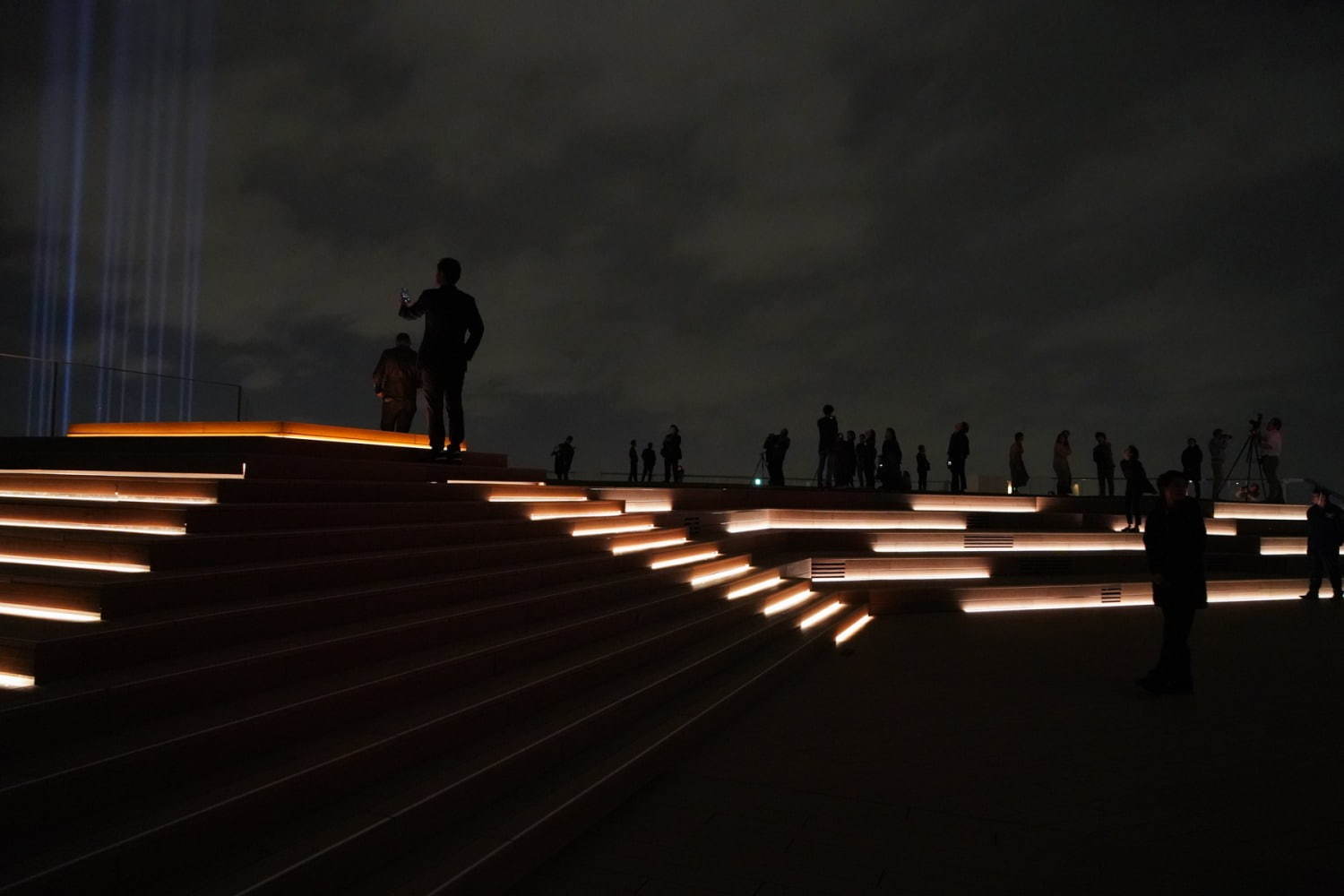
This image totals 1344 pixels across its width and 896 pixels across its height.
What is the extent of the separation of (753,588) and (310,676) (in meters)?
5.57

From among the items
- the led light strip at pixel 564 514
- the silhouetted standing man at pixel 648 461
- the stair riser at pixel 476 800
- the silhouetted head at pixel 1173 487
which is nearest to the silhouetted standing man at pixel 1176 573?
the silhouetted head at pixel 1173 487

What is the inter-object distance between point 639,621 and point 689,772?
71.2 inches

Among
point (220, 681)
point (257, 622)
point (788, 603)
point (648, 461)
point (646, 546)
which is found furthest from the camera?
point (648, 461)

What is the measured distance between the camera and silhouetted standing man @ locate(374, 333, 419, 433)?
31.0 feet

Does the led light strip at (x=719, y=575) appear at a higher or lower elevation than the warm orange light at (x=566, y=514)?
lower

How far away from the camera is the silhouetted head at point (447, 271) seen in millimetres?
7090

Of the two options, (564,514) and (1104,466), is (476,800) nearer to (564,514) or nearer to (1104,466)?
(564,514)

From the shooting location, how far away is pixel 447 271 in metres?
7.12

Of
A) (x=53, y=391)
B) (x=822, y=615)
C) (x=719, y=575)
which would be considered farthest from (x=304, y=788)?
(x=53, y=391)

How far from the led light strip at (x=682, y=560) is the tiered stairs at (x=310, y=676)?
0.72 metres

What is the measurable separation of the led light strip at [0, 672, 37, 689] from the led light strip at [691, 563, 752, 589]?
17.0 ft

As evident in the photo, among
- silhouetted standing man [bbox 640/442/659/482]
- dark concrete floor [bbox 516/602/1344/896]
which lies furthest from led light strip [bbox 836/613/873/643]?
silhouetted standing man [bbox 640/442/659/482]

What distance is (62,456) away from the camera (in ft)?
22.0

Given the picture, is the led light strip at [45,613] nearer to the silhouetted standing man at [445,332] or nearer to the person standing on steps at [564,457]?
the silhouetted standing man at [445,332]
